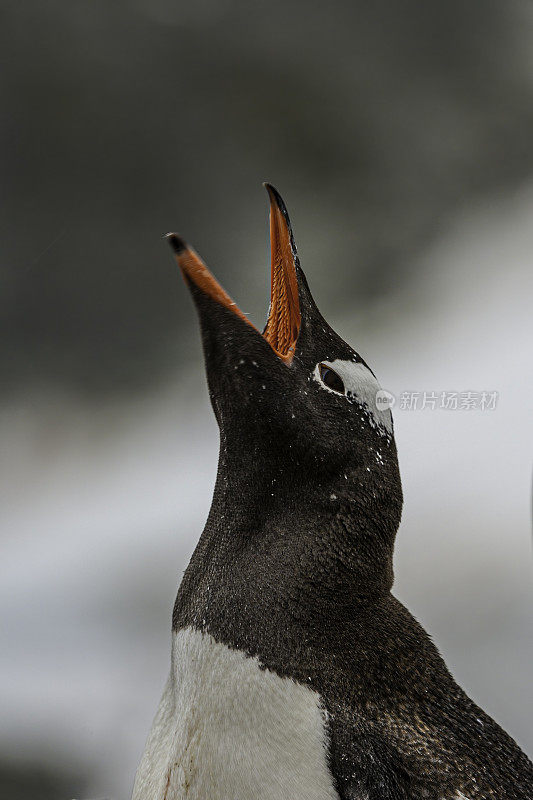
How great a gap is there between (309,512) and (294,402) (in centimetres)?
8

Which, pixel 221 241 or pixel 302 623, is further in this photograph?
pixel 221 241

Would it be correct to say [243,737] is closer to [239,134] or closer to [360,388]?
[360,388]

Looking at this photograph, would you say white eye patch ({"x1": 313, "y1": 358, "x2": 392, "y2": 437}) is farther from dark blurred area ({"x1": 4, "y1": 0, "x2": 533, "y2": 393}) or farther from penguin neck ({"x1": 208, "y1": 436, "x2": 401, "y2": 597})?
dark blurred area ({"x1": 4, "y1": 0, "x2": 533, "y2": 393})

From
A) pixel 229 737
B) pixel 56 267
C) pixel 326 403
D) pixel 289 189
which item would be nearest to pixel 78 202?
pixel 56 267

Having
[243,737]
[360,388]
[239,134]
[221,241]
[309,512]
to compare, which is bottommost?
[243,737]

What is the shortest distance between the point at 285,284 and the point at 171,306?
0.62 meters

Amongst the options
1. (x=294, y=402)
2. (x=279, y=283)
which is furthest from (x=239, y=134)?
(x=294, y=402)

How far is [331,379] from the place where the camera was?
0.56 metres

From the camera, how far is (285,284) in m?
0.59

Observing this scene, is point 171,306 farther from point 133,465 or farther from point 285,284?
point 285,284

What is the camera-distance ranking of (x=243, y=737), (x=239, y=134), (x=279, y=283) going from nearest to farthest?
(x=243, y=737) → (x=279, y=283) → (x=239, y=134)

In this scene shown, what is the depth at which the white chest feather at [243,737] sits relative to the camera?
0.46 meters

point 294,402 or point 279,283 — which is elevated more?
point 279,283

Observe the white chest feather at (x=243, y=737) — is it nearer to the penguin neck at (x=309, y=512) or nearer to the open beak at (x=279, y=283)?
the penguin neck at (x=309, y=512)
